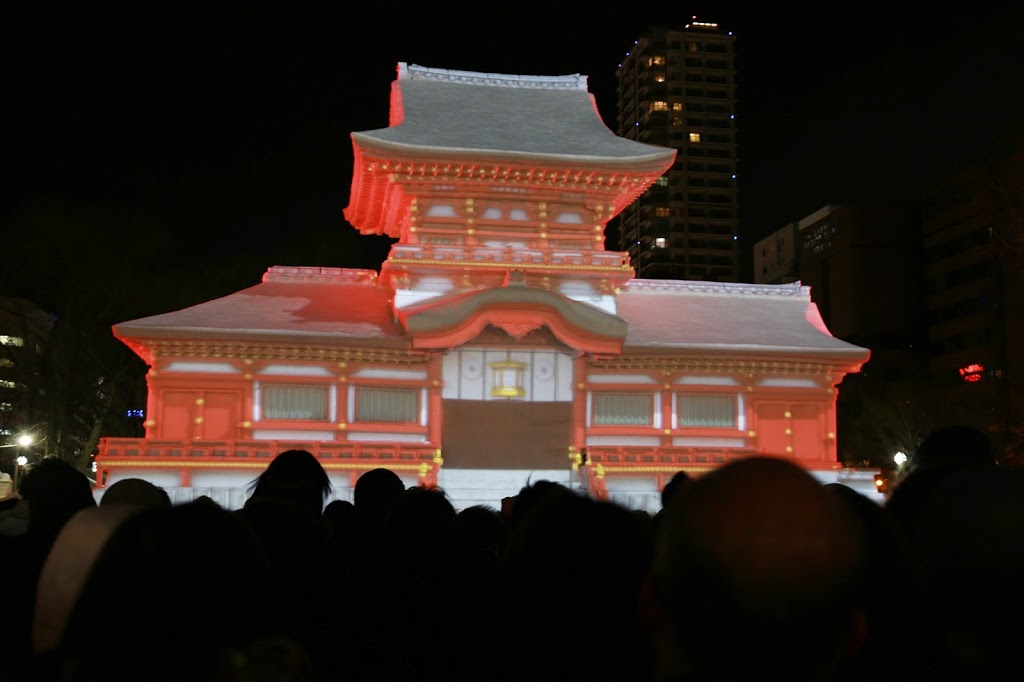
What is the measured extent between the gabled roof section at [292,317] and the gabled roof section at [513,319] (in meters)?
1.14

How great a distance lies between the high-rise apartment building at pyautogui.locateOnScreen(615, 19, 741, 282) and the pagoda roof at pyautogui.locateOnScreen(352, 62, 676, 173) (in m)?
65.4

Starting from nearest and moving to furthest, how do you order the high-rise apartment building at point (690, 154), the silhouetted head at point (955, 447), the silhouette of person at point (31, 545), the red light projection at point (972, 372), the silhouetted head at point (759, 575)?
the silhouetted head at point (759, 575) < the silhouette of person at point (31, 545) < the silhouetted head at point (955, 447) < the red light projection at point (972, 372) < the high-rise apartment building at point (690, 154)

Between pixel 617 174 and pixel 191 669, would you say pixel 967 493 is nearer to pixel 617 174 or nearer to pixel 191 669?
pixel 191 669

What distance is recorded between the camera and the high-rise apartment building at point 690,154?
310ft

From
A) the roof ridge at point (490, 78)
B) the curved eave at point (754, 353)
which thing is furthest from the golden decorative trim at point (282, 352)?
the roof ridge at point (490, 78)

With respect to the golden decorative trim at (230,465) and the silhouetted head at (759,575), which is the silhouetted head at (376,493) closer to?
the silhouetted head at (759,575)

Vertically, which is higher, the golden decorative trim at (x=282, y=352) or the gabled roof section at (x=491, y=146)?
the gabled roof section at (x=491, y=146)

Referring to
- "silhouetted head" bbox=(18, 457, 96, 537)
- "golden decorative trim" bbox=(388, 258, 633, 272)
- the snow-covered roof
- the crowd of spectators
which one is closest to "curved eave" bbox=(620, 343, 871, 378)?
"golden decorative trim" bbox=(388, 258, 633, 272)

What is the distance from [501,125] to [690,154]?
7218 cm

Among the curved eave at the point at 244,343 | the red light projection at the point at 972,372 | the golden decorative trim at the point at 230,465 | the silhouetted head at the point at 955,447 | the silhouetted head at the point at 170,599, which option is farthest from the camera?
the red light projection at the point at 972,372

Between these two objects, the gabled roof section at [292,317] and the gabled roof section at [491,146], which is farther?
the gabled roof section at [491,146]

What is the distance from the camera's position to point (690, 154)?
95.8 metres

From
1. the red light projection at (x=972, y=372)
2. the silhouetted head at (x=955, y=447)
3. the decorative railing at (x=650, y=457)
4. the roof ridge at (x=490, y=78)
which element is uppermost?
the roof ridge at (x=490, y=78)

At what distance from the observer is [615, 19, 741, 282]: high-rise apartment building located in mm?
94562
